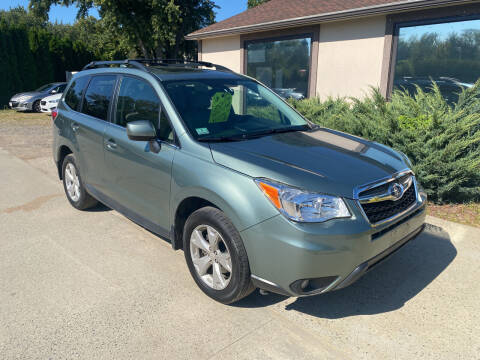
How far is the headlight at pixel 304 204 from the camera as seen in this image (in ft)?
8.32

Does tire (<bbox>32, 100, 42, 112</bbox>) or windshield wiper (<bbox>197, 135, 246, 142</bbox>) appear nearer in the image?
windshield wiper (<bbox>197, 135, 246, 142</bbox>)

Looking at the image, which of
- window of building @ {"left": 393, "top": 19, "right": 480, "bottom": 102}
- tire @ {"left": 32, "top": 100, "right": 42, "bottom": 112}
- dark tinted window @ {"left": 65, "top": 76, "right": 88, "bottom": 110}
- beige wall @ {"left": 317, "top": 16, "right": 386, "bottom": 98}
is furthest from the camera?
tire @ {"left": 32, "top": 100, "right": 42, "bottom": 112}

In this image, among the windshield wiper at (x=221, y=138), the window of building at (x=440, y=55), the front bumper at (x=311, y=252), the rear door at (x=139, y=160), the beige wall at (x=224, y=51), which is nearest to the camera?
the front bumper at (x=311, y=252)

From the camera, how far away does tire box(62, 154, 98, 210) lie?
484cm

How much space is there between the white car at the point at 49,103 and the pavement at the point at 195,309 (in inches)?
581

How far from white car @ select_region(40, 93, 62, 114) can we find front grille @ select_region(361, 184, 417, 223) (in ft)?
56.6

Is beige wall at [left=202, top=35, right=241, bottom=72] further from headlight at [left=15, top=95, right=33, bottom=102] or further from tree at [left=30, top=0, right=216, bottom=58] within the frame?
tree at [left=30, top=0, right=216, bottom=58]

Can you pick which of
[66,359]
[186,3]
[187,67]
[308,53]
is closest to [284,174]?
[66,359]

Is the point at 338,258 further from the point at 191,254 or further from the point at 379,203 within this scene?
A: the point at 191,254

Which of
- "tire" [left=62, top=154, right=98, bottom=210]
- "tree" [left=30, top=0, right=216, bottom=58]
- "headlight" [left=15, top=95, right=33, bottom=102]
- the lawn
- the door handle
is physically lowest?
the lawn

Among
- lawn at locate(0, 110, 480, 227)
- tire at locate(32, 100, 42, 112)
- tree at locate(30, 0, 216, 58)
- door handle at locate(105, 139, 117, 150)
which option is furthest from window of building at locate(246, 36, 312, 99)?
tree at locate(30, 0, 216, 58)

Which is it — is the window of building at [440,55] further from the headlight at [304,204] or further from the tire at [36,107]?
the tire at [36,107]

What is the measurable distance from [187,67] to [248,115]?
97 cm

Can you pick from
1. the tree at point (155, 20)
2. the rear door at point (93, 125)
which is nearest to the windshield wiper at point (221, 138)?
the rear door at point (93, 125)
